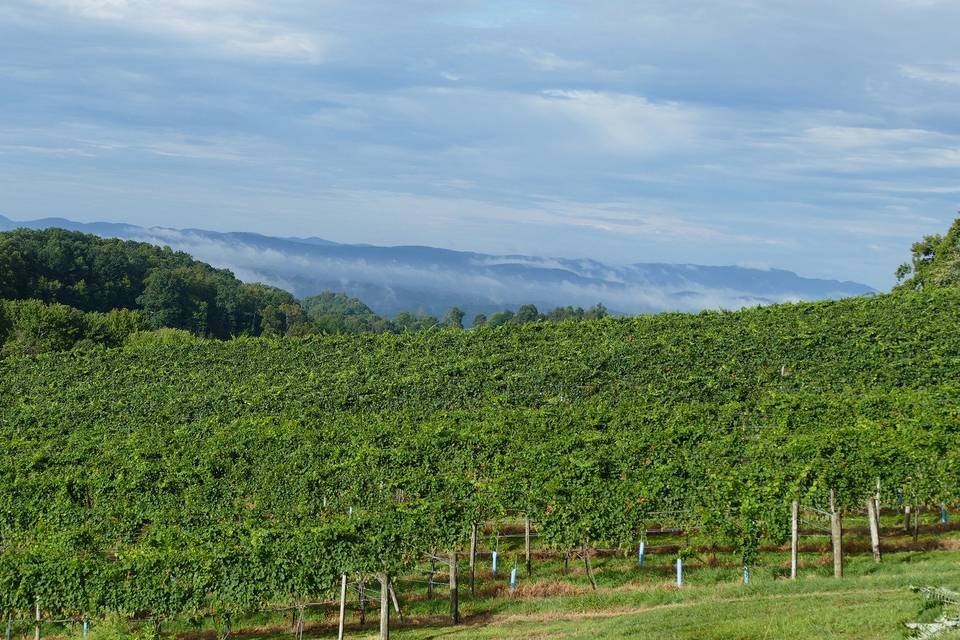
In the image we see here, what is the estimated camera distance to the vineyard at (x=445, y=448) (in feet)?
76.7

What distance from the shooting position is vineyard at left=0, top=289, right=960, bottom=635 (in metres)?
23.4

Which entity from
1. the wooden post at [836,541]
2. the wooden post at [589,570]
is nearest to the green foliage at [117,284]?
the wooden post at [589,570]

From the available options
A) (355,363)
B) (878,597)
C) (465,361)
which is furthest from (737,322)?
(878,597)

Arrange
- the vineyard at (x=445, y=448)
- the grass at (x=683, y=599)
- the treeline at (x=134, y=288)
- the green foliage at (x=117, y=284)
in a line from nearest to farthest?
the grass at (x=683, y=599), the vineyard at (x=445, y=448), the treeline at (x=134, y=288), the green foliage at (x=117, y=284)

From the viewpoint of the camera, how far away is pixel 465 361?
175 feet

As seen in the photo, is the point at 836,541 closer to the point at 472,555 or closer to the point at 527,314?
the point at 472,555

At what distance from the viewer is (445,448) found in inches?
1361

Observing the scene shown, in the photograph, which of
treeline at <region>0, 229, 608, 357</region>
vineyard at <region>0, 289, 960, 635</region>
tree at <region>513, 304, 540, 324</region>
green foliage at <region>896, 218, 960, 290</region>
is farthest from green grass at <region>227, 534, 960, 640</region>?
tree at <region>513, 304, 540, 324</region>

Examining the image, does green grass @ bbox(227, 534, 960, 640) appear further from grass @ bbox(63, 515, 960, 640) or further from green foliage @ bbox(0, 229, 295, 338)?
green foliage @ bbox(0, 229, 295, 338)

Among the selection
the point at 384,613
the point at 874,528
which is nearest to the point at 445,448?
the point at 384,613

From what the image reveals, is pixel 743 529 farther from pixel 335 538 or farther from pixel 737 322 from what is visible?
pixel 737 322

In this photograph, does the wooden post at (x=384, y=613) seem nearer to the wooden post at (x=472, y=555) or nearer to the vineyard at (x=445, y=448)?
the vineyard at (x=445, y=448)

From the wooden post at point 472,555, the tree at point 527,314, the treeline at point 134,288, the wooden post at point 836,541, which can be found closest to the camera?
the wooden post at point 836,541

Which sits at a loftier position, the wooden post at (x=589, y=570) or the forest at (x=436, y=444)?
the forest at (x=436, y=444)
